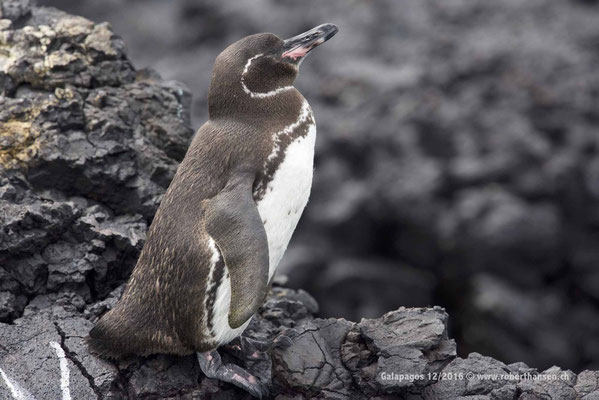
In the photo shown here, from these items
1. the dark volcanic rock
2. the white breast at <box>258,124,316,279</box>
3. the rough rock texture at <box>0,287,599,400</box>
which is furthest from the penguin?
the dark volcanic rock

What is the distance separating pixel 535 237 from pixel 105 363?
4242 millimetres

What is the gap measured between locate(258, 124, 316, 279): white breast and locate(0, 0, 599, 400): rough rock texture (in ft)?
1.61

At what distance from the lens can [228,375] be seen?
3.99 m

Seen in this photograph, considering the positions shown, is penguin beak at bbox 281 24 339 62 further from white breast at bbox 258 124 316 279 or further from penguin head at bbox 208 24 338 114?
white breast at bbox 258 124 316 279

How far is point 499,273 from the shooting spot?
23.2 ft

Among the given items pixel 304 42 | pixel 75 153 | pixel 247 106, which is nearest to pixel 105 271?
pixel 75 153

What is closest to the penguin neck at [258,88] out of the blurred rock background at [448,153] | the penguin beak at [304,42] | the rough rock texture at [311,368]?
the penguin beak at [304,42]

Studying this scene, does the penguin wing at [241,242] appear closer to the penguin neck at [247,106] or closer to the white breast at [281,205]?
the white breast at [281,205]

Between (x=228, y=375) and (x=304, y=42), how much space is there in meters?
1.62

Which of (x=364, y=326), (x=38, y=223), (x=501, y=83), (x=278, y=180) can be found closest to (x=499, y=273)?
(x=501, y=83)

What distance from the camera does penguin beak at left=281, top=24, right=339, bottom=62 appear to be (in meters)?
4.15

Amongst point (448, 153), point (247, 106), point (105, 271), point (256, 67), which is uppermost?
point (256, 67)

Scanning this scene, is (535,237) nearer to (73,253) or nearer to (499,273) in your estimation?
(499,273)

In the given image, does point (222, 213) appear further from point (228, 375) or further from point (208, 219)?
point (228, 375)
